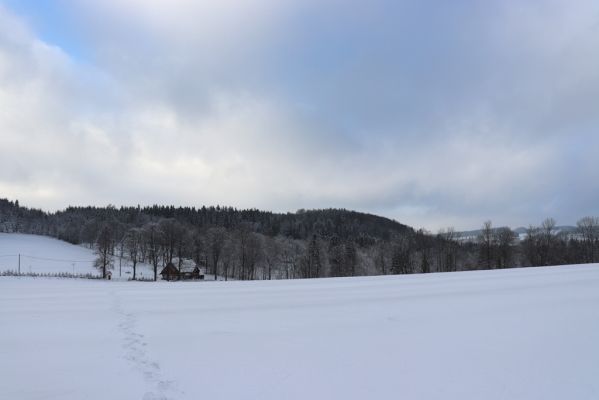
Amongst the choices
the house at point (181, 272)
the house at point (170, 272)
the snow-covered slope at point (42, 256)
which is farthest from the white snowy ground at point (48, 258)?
the house at point (181, 272)

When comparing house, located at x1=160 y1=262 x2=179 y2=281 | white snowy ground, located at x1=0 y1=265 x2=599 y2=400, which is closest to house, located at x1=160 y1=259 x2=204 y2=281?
house, located at x1=160 y1=262 x2=179 y2=281

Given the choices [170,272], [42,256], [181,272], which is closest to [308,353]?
[170,272]

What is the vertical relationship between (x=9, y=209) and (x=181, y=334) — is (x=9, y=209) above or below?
above

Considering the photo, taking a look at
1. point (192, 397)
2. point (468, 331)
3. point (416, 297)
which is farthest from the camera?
point (416, 297)

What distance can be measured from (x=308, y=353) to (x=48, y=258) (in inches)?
4339

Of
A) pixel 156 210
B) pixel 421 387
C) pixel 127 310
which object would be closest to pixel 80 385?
pixel 421 387

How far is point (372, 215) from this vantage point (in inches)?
7859

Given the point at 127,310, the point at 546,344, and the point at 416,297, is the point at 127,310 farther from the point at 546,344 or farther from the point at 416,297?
the point at 546,344

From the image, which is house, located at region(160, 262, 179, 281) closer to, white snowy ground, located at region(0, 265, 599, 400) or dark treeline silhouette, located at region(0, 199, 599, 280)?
dark treeline silhouette, located at region(0, 199, 599, 280)

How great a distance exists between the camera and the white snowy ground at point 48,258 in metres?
82.2

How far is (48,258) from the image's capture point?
3836 inches

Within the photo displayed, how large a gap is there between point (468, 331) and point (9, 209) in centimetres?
22121

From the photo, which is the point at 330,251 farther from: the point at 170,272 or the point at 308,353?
the point at 308,353

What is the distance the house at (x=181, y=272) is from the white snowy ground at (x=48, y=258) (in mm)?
7474
